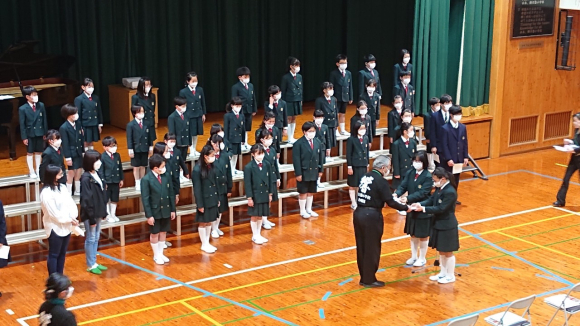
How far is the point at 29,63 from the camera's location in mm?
13414

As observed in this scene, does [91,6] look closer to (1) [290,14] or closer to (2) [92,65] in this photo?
(2) [92,65]

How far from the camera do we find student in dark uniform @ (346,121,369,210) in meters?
12.9

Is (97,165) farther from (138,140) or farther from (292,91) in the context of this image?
(292,91)

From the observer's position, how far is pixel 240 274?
10.6 meters

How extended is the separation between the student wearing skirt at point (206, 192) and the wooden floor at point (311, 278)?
0.98 feet

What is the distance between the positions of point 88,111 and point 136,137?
35.3 inches

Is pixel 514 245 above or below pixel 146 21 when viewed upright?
below

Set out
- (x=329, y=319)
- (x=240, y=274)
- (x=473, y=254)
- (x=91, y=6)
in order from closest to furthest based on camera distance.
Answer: (x=329, y=319)
(x=240, y=274)
(x=473, y=254)
(x=91, y=6)

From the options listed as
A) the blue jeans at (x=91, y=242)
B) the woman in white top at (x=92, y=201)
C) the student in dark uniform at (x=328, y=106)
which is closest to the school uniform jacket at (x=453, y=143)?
the student in dark uniform at (x=328, y=106)

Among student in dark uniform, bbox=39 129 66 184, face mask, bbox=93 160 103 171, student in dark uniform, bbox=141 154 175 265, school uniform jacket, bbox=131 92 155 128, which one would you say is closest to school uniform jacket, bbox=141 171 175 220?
student in dark uniform, bbox=141 154 175 265

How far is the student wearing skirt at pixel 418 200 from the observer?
33.7 ft

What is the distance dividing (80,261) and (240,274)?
2184mm

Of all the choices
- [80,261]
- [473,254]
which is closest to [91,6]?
[80,261]

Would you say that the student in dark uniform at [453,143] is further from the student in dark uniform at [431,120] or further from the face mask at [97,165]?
the face mask at [97,165]
